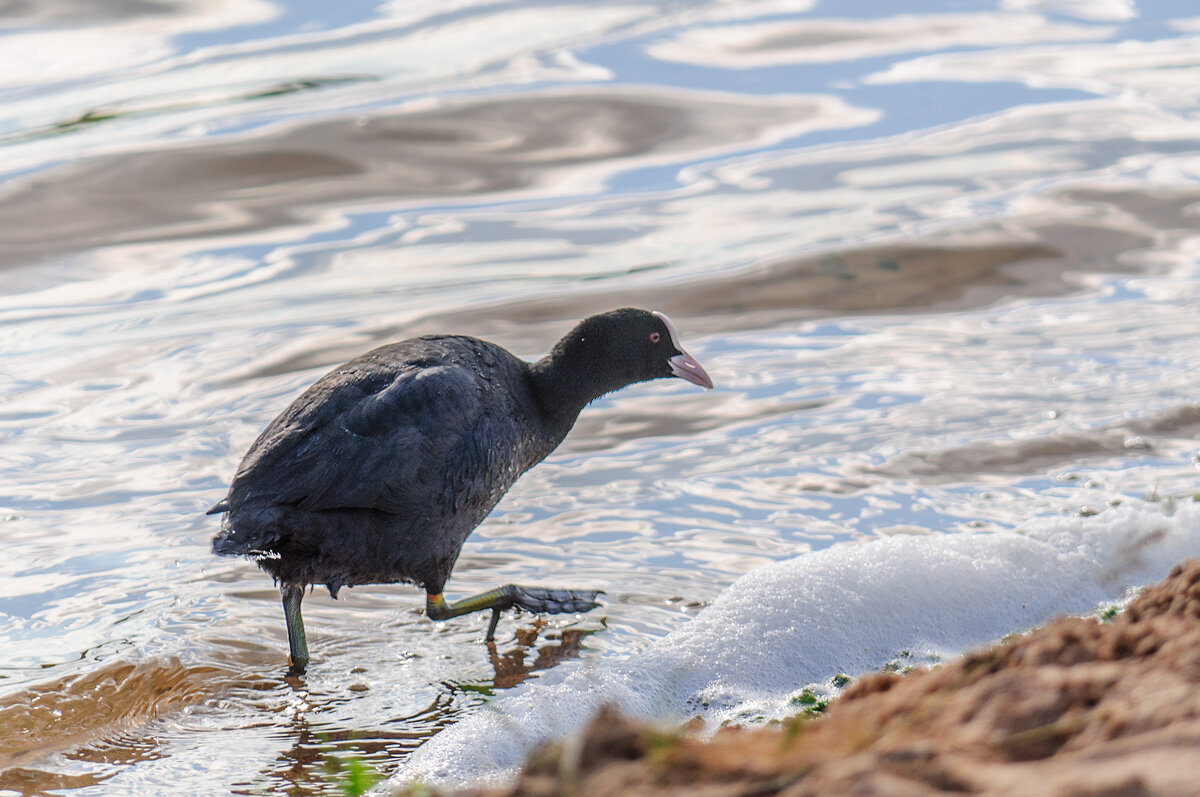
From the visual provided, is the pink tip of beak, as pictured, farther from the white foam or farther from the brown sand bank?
the brown sand bank

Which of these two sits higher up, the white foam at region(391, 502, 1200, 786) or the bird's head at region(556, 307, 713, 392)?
the bird's head at region(556, 307, 713, 392)

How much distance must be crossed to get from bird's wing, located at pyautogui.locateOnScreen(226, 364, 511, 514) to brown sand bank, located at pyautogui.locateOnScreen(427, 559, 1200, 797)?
2.65m

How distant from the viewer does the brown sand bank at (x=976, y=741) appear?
1.66m

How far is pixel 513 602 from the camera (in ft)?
16.8

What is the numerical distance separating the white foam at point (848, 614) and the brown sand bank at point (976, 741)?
6.43ft

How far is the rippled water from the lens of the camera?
4.98m

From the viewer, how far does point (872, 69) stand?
44.6 ft

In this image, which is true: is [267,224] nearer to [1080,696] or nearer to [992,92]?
[992,92]

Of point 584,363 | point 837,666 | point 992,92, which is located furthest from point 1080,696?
point 992,92

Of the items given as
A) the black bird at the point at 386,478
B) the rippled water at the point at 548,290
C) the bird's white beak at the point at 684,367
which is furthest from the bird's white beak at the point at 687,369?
the black bird at the point at 386,478

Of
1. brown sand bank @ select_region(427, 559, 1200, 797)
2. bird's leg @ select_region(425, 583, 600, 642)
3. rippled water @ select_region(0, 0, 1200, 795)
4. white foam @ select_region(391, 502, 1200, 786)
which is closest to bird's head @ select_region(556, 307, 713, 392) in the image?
rippled water @ select_region(0, 0, 1200, 795)

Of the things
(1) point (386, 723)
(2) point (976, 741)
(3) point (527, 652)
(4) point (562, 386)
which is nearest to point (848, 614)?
(3) point (527, 652)

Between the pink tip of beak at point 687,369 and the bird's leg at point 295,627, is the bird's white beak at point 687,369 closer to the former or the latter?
the pink tip of beak at point 687,369

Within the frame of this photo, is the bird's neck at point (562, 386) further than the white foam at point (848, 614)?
Yes
